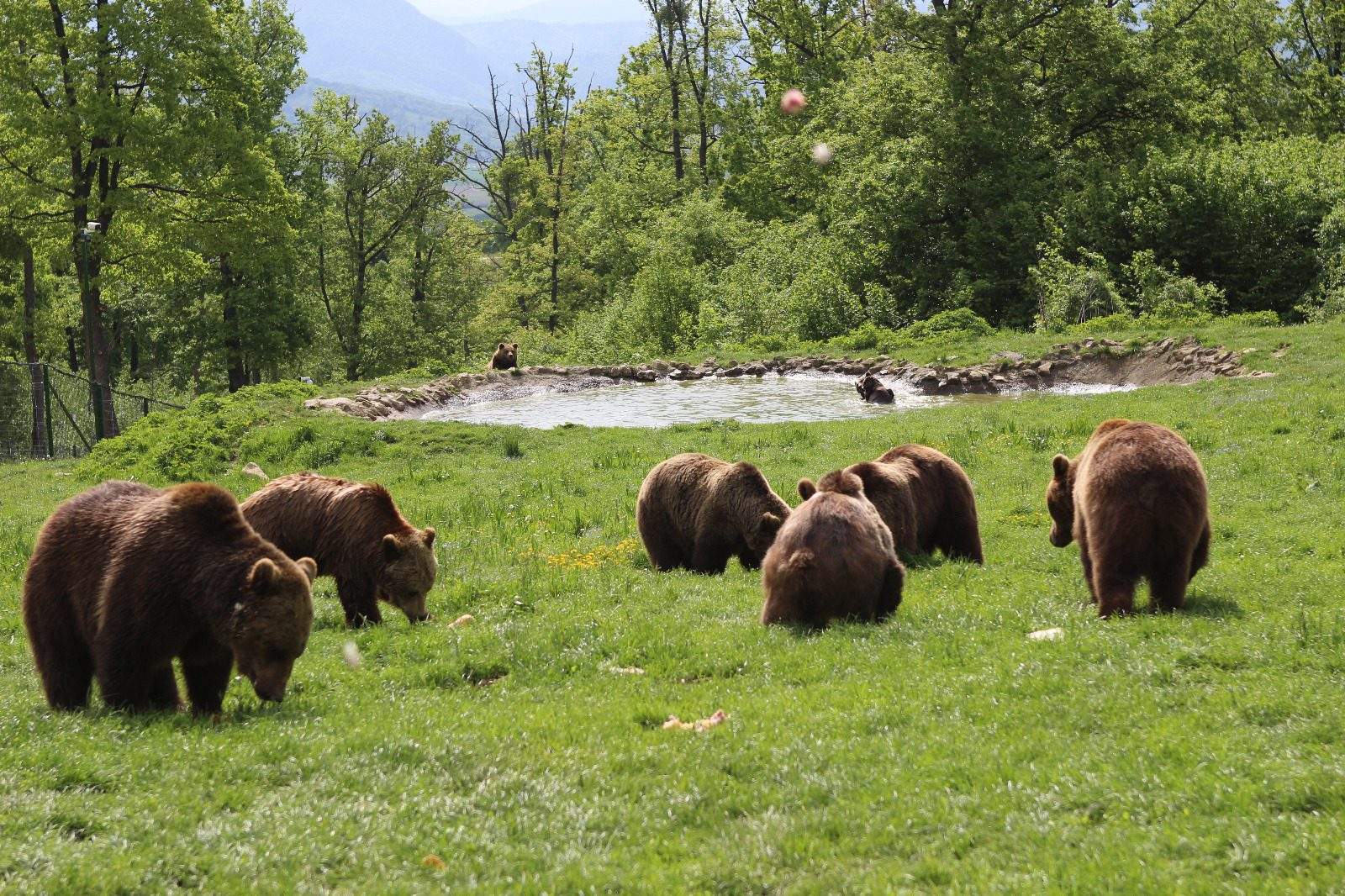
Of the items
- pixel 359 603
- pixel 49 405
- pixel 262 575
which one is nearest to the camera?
pixel 262 575

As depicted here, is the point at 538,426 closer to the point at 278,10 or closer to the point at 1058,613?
the point at 1058,613

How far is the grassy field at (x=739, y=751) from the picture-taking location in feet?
19.1

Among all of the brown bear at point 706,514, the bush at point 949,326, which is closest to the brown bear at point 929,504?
the brown bear at point 706,514

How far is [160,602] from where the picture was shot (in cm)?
808

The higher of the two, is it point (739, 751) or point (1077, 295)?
point (1077, 295)

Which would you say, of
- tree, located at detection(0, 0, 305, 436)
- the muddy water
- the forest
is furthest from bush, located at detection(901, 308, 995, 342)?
tree, located at detection(0, 0, 305, 436)

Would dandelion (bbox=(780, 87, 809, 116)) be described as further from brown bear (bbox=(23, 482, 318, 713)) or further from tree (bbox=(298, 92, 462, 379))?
brown bear (bbox=(23, 482, 318, 713))

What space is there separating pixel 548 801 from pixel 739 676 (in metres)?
2.85

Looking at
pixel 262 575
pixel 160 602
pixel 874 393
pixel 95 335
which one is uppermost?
pixel 95 335

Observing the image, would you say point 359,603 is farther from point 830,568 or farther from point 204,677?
point 830,568

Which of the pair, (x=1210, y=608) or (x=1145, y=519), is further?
(x=1210, y=608)

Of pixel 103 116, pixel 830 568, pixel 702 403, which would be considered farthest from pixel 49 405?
pixel 830 568

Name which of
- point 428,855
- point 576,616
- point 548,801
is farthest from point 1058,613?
point 428,855

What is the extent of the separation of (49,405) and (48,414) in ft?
1.11
